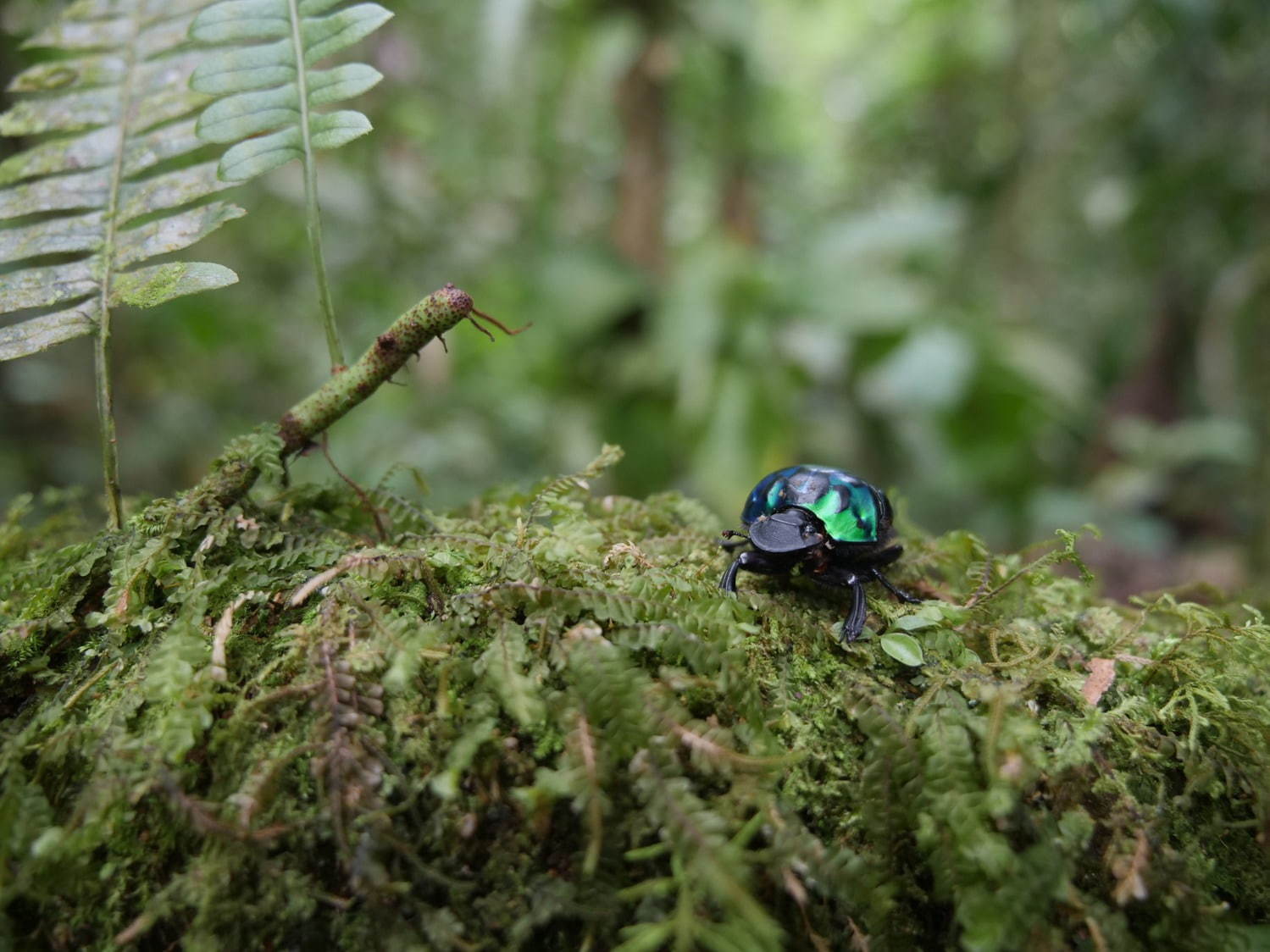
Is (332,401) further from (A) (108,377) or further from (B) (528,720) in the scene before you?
(B) (528,720)

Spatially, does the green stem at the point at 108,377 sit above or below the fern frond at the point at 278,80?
below

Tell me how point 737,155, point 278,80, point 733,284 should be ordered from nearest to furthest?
1. point 278,80
2. point 733,284
3. point 737,155

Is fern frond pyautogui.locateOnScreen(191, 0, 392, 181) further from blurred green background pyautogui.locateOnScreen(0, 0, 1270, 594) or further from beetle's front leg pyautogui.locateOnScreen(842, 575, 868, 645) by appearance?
blurred green background pyautogui.locateOnScreen(0, 0, 1270, 594)

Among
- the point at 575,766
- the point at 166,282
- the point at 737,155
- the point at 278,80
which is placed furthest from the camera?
the point at 737,155

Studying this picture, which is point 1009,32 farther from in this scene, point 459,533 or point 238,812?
point 238,812

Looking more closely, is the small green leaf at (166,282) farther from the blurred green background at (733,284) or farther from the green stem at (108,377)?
the blurred green background at (733,284)

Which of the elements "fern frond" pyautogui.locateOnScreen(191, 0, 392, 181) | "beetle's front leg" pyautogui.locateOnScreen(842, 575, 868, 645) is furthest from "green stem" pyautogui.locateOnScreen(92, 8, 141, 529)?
"beetle's front leg" pyautogui.locateOnScreen(842, 575, 868, 645)

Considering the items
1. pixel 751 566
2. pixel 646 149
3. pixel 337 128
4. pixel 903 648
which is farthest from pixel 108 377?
pixel 646 149

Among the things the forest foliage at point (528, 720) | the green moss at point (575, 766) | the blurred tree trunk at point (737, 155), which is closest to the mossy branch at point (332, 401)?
the forest foliage at point (528, 720)
